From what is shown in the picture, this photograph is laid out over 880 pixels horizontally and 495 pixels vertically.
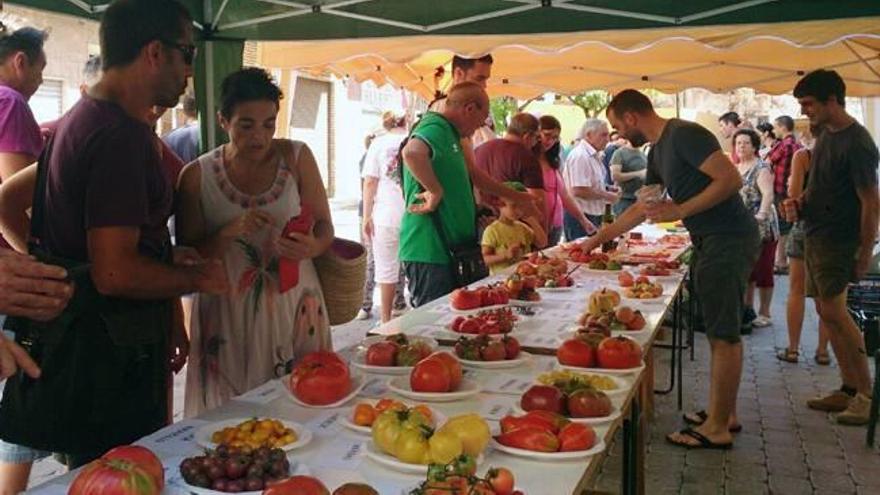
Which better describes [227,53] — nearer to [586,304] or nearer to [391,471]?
[586,304]

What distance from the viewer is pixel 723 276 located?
14.0ft

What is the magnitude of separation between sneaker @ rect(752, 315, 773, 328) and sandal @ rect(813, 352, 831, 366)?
1.41 m

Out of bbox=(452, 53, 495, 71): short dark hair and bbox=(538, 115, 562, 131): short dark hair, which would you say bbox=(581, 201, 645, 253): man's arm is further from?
bbox=(538, 115, 562, 131): short dark hair

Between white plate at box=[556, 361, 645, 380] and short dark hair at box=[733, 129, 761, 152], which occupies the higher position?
short dark hair at box=[733, 129, 761, 152]

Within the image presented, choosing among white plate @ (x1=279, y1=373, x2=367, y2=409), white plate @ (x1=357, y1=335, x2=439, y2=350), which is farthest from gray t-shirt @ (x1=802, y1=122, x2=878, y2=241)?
white plate @ (x1=279, y1=373, x2=367, y2=409)

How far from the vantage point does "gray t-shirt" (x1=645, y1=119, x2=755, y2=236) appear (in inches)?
164

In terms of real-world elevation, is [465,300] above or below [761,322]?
above

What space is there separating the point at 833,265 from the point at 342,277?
3.52 meters

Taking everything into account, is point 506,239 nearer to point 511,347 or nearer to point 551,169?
point 551,169

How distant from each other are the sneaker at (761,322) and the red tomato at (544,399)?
659 centimetres

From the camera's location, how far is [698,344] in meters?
7.61

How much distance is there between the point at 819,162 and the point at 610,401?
3716 mm

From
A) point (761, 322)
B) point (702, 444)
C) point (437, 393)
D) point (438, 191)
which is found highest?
point (438, 191)

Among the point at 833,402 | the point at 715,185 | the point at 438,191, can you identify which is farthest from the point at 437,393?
the point at 833,402
